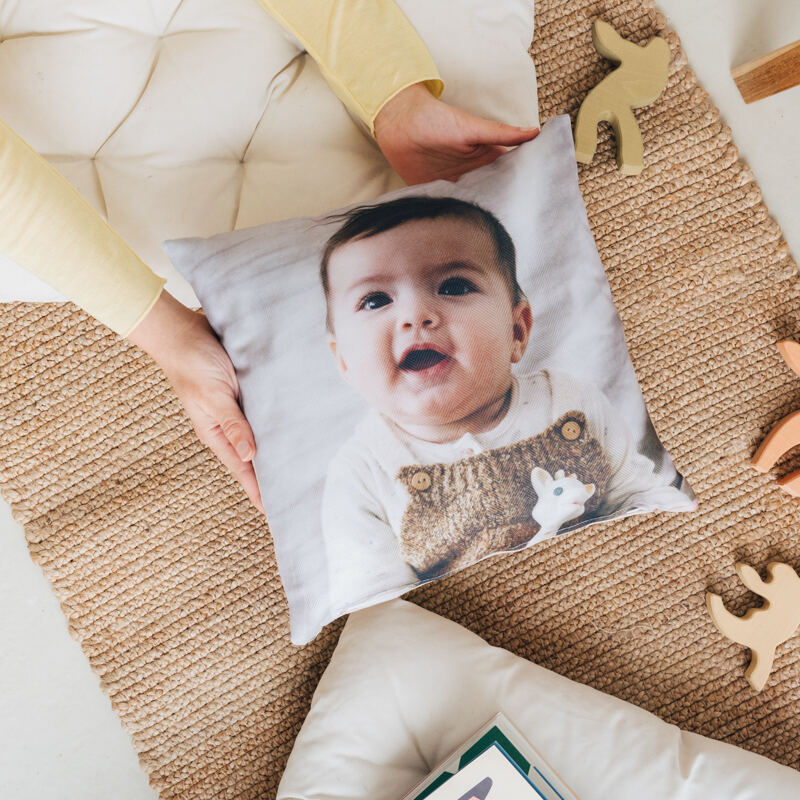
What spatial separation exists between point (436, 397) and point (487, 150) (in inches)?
9.8

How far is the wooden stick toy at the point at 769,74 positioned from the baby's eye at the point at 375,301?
0.57 m

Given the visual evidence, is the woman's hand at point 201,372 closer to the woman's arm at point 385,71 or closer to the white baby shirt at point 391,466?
the white baby shirt at point 391,466

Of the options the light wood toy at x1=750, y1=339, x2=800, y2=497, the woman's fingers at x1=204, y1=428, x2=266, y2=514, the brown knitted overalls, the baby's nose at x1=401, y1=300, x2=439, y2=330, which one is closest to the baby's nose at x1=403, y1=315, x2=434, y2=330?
the baby's nose at x1=401, y1=300, x2=439, y2=330

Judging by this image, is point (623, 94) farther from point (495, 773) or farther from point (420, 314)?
point (495, 773)

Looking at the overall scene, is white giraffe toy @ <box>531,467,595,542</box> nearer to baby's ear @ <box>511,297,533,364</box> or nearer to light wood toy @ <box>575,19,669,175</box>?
baby's ear @ <box>511,297,533,364</box>

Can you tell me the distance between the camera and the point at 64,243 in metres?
0.53

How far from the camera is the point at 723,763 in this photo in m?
0.70

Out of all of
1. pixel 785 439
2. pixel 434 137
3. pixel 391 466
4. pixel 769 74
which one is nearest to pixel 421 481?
pixel 391 466

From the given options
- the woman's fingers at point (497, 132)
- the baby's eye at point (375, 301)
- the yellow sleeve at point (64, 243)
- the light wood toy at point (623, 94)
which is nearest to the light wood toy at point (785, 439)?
the light wood toy at point (623, 94)

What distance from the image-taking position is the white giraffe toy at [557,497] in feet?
1.79

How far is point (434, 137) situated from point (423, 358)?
8.6 inches

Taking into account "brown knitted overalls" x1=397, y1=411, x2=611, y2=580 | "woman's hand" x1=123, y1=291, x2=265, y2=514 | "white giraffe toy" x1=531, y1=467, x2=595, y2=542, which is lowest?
"white giraffe toy" x1=531, y1=467, x2=595, y2=542

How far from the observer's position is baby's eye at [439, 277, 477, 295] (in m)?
0.51

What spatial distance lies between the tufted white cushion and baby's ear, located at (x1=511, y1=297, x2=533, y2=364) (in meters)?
0.19
